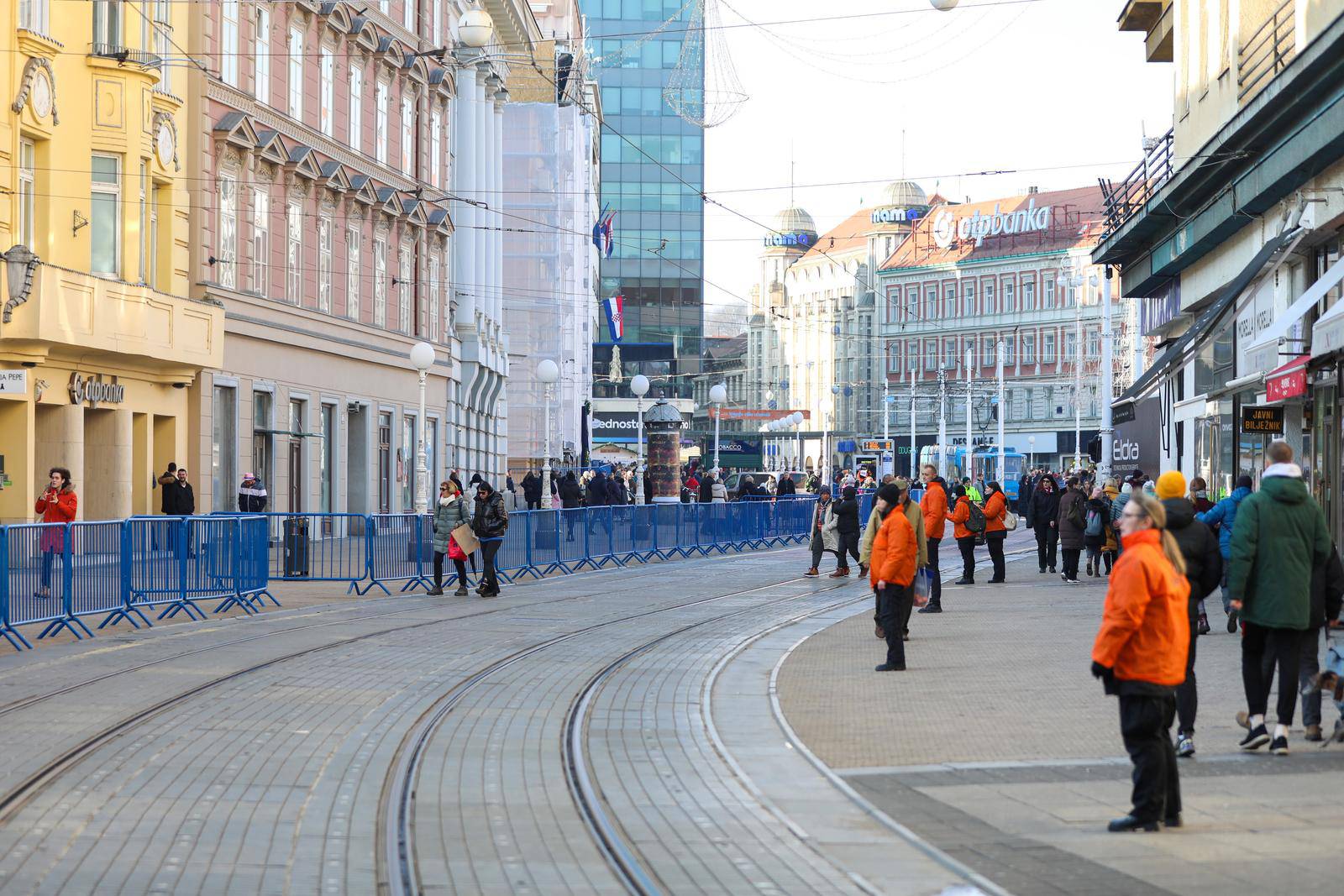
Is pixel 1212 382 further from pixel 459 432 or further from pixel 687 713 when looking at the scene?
pixel 459 432

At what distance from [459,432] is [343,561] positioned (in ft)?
98.3

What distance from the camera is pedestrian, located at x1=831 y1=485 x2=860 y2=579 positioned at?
100ft

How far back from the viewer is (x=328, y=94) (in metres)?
41.6

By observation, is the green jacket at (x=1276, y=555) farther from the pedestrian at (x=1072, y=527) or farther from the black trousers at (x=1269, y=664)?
the pedestrian at (x=1072, y=527)

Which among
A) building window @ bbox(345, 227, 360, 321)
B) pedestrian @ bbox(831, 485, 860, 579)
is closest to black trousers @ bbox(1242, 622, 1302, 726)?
pedestrian @ bbox(831, 485, 860, 579)

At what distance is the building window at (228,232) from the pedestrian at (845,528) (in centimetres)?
1346

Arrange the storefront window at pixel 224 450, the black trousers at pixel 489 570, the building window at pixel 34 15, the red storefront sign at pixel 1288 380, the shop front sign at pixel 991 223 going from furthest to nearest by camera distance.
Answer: the shop front sign at pixel 991 223 → the storefront window at pixel 224 450 → the building window at pixel 34 15 → the black trousers at pixel 489 570 → the red storefront sign at pixel 1288 380

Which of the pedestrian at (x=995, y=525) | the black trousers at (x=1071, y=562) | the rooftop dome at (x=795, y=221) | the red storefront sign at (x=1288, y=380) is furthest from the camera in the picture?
the rooftop dome at (x=795, y=221)

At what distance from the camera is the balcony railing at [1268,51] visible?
2114 cm

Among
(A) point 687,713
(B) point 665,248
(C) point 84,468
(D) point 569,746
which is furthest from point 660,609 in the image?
(B) point 665,248

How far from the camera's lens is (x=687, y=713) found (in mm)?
12961

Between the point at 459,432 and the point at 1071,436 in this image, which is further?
the point at 1071,436

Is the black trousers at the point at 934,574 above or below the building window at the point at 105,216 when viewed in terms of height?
below

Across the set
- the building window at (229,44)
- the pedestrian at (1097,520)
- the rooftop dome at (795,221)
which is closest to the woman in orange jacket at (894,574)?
the pedestrian at (1097,520)
